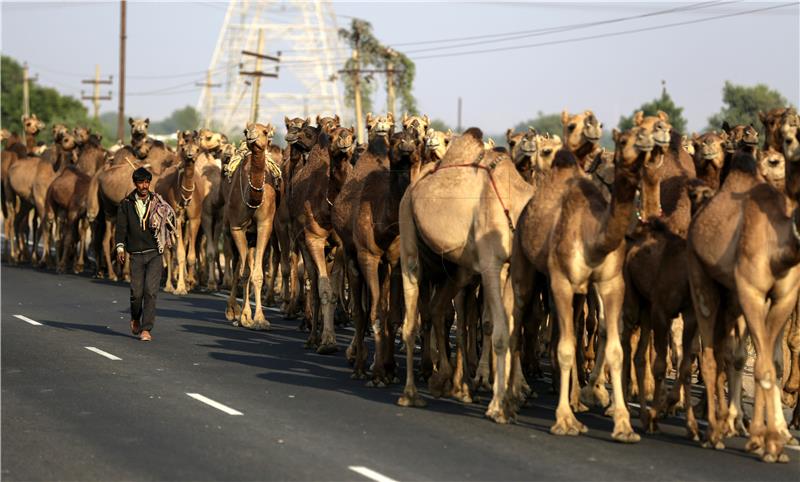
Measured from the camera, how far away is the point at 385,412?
14.5 m

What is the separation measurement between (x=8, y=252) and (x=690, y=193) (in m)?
25.9

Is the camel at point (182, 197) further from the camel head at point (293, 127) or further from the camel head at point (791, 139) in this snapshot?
the camel head at point (791, 139)

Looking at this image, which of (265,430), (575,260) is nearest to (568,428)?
(575,260)

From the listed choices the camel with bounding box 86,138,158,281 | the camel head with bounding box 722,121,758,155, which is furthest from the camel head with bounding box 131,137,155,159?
the camel head with bounding box 722,121,758,155

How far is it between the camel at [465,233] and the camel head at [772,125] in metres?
2.55

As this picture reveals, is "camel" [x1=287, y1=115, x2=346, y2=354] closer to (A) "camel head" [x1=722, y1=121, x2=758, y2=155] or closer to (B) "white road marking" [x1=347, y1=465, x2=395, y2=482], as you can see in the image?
(A) "camel head" [x1=722, y1=121, x2=758, y2=155]

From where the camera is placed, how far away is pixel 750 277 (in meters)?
12.2

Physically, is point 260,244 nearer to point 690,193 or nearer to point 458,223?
point 458,223

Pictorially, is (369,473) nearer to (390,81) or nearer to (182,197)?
(182,197)

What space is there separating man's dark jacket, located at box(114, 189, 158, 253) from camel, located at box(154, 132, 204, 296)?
5800mm

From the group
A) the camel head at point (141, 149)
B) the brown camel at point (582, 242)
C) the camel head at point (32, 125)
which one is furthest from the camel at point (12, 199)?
the brown camel at point (582, 242)

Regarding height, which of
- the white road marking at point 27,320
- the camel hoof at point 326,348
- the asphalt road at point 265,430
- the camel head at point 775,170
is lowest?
the asphalt road at point 265,430

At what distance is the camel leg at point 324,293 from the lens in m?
19.0

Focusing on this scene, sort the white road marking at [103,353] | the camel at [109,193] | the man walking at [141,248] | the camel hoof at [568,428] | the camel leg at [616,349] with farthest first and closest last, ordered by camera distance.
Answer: the camel at [109,193]
the man walking at [141,248]
the white road marking at [103,353]
the camel hoof at [568,428]
the camel leg at [616,349]
